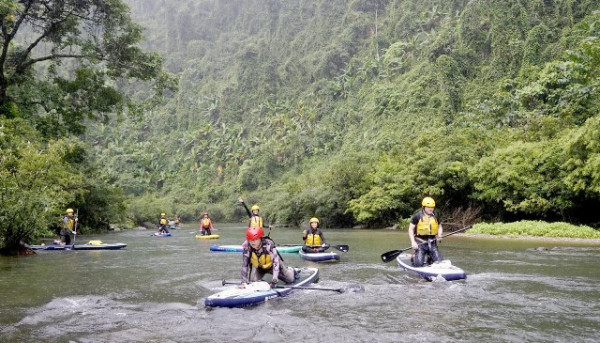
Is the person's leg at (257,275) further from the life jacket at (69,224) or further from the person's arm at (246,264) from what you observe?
the life jacket at (69,224)

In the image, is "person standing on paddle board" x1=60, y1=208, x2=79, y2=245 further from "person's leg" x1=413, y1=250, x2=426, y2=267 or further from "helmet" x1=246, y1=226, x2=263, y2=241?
"person's leg" x1=413, y1=250, x2=426, y2=267

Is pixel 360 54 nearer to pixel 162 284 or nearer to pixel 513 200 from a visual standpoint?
pixel 513 200

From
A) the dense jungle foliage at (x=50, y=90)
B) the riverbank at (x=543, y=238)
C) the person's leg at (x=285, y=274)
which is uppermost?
the dense jungle foliage at (x=50, y=90)

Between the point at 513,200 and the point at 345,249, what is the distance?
1341 centimetres

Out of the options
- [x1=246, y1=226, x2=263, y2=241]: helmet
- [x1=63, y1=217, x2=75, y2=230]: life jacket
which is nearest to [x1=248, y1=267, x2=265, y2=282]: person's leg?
[x1=246, y1=226, x2=263, y2=241]: helmet

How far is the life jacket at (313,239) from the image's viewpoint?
1584 cm

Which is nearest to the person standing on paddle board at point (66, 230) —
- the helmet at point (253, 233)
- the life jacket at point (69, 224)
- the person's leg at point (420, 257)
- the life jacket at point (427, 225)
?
the life jacket at point (69, 224)

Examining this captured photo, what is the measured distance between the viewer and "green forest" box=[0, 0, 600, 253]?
17125 mm

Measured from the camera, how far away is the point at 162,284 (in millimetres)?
11445

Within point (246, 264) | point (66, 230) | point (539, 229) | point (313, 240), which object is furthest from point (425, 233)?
point (66, 230)

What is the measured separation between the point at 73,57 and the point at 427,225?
40.4 ft

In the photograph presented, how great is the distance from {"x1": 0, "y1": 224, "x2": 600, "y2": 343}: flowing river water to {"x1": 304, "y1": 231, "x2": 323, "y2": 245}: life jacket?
122 centimetres

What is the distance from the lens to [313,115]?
236 feet

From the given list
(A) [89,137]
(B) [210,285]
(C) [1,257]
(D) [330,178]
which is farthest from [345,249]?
(A) [89,137]
